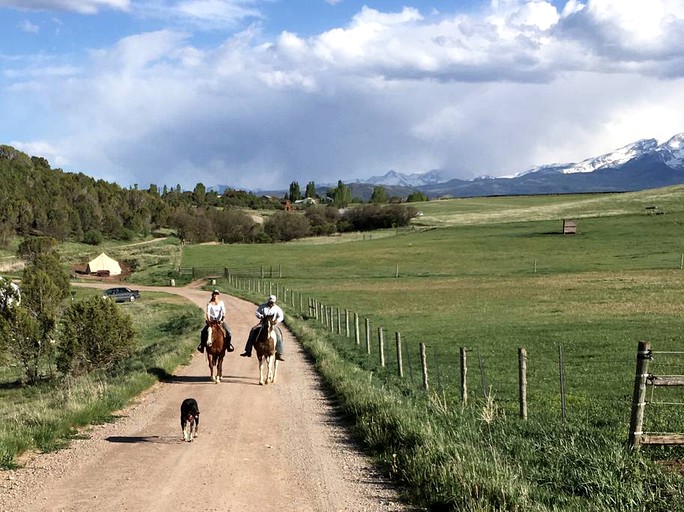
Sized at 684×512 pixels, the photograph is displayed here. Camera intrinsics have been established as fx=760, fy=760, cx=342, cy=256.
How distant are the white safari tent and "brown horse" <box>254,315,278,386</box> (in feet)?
261

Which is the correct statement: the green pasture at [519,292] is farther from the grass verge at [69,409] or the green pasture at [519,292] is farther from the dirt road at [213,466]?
the grass verge at [69,409]

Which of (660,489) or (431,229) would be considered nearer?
(660,489)

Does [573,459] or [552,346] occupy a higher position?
[573,459]

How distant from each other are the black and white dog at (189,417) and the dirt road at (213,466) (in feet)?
0.60

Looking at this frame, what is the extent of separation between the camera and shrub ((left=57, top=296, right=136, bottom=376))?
116ft

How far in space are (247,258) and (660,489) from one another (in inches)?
3766

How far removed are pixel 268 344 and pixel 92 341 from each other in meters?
18.3

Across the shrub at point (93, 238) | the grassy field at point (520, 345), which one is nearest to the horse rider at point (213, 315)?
the grassy field at point (520, 345)

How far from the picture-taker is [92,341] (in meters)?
35.7

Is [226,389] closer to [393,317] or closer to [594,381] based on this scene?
[594,381]

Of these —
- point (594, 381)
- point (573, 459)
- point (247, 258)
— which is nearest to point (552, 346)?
point (594, 381)

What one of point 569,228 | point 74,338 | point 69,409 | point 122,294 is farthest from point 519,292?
point 569,228

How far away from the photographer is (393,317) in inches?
1724

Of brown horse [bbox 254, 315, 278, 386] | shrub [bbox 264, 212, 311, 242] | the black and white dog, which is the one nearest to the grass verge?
the black and white dog
